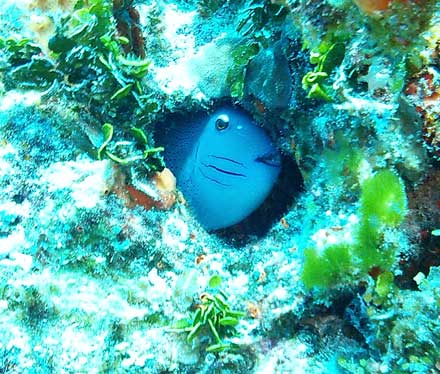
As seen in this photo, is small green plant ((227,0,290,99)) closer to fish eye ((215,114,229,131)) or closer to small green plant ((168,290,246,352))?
fish eye ((215,114,229,131))

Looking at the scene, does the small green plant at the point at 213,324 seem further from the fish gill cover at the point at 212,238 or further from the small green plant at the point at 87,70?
the small green plant at the point at 87,70

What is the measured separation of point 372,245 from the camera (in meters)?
1.79

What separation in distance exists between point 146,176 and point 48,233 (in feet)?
2.34

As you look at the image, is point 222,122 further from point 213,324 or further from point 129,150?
point 213,324

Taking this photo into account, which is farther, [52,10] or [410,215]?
[52,10]

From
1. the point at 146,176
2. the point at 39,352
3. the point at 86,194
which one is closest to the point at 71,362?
the point at 39,352

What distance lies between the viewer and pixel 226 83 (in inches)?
119

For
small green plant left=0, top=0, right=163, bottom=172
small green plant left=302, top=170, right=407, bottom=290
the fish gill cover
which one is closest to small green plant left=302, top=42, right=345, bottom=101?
the fish gill cover

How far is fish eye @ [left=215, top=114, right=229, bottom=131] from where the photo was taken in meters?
3.05

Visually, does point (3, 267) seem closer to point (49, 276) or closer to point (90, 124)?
point (49, 276)

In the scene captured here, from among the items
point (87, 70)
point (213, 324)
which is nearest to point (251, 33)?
point (87, 70)

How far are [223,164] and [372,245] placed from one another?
1576 mm

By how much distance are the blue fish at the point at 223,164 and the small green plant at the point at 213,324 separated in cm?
117

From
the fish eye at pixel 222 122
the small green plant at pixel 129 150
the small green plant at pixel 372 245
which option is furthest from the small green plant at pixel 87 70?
the small green plant at pixel 372 245
